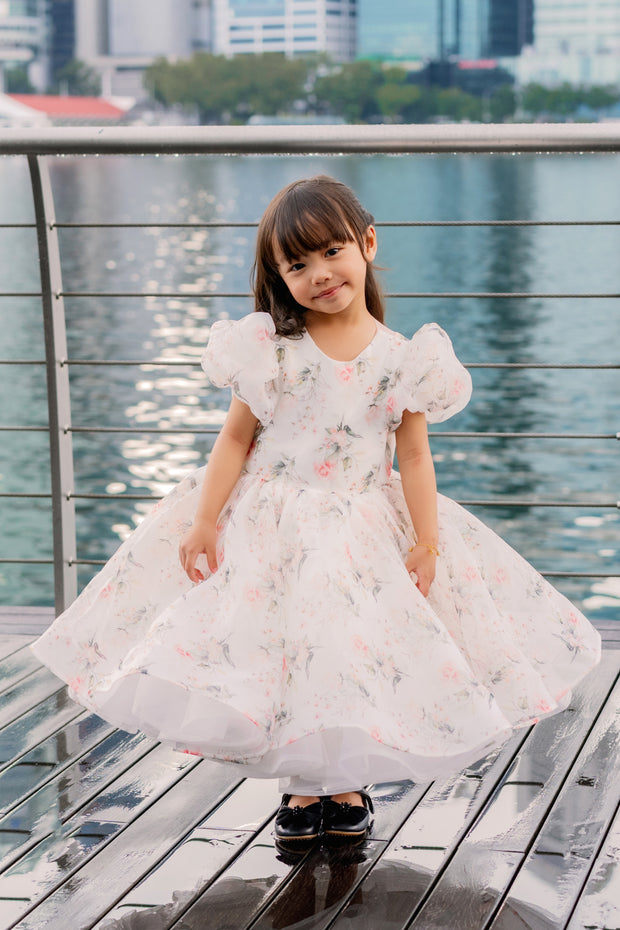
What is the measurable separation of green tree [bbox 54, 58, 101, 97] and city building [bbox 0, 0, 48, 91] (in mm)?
1169

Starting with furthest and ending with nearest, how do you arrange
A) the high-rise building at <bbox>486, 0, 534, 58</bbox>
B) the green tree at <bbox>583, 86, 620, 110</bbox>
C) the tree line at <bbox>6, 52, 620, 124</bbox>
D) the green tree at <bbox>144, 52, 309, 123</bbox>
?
the high-rise building at <bbox>486, 0, 534, 58</bbox>
the green tree at <bbox>144, 52, 309, 123</bbox>
the green tree at <bbox>583, 86, 620, 110</bbox>
the tree line at <bbox>6, 52, 620, 124</bbox>

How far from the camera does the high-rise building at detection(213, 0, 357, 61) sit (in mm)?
76500

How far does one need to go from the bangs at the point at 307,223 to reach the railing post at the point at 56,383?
2.71 ft

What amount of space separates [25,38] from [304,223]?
83833mm

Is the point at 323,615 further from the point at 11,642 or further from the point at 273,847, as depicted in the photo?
the point at 11,642

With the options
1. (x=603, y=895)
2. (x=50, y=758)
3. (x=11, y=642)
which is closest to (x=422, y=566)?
(x=603, y=895)

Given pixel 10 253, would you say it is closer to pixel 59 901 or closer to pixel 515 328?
pixel 515 328

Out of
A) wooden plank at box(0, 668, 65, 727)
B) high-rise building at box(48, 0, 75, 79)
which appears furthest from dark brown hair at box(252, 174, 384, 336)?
high-rise building at box(48, 0, 75, 79)

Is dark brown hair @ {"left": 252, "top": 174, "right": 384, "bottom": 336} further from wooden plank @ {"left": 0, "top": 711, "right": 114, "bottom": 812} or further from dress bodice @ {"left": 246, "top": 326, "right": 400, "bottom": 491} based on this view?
wooden plank @ {"left": 0, "top": 711, "right": 114, "bottom": 812}

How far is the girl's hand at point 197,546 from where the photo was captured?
1.87 m

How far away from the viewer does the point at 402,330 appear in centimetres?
1694

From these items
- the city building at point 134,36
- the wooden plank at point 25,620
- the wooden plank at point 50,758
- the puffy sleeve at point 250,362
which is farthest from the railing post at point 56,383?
the city building at point 134,36

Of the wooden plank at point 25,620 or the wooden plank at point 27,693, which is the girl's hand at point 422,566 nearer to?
the wooden plank at point 27,693

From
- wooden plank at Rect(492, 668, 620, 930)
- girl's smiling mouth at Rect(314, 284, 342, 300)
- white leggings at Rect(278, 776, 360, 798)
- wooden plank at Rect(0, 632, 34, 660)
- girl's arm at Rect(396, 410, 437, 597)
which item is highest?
girl's smiling mouth at Rect(314, 284, 342, 300)
